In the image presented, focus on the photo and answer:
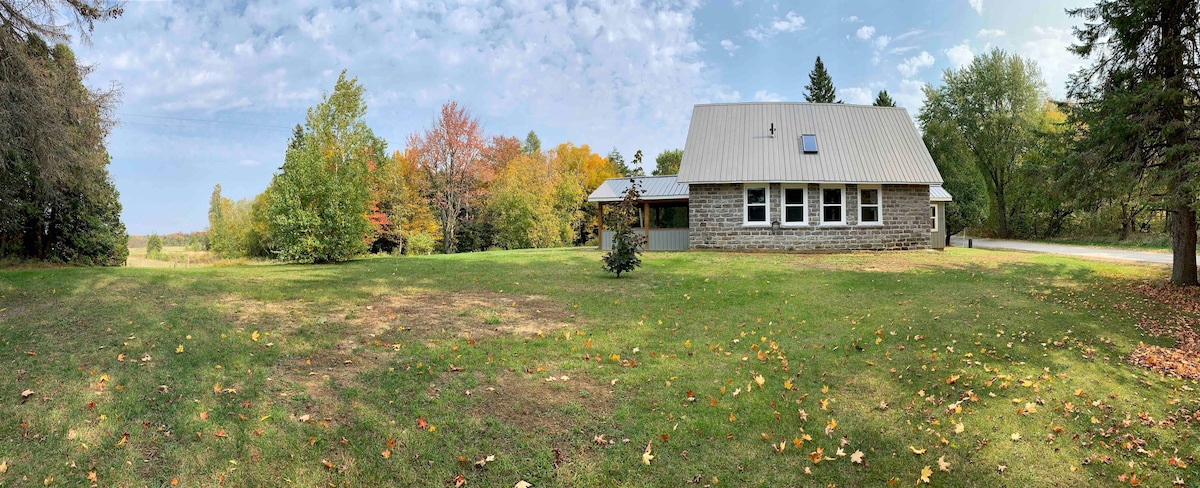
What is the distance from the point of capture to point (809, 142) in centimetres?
2141

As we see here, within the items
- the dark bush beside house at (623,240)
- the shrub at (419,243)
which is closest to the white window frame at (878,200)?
the dark bush beside house at (623,240)

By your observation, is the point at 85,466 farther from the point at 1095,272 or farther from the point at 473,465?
the point at 1095,272

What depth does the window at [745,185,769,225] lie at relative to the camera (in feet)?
66.3

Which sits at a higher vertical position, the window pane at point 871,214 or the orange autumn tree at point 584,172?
the orange autumn tree at point 584,172

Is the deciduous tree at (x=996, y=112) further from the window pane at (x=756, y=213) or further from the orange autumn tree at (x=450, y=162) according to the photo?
the orange autumn tree at (x=450, y=162)

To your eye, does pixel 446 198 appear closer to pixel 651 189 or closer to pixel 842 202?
pixel 651 189

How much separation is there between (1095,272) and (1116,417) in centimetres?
1175

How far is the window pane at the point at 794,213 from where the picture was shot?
2019 centimetres

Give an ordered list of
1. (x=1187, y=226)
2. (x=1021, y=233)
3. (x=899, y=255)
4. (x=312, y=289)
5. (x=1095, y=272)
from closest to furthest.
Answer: (x=312, y=289) < (x=1187, y=226) < (x=1095, y=272) < (x=899, y=255) < (x=1021, y=233)

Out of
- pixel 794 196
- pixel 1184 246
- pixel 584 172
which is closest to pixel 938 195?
pixel 794 196

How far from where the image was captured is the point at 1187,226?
36.8ft

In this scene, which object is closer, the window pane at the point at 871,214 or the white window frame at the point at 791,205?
the white window frame at the point at 791,205

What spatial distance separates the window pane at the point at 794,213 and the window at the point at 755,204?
2.71ft

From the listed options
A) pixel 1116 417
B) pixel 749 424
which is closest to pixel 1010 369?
pixel 1116 417
